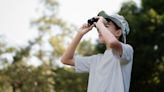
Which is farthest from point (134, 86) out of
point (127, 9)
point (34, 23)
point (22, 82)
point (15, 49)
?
point (34, 23)

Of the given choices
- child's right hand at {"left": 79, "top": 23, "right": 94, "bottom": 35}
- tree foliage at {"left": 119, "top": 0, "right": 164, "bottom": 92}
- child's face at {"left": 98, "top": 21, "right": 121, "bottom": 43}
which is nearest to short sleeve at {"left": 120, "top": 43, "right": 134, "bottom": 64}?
child's face at {"left": 98, "top": 21, "right": 121, "bottom": 43}

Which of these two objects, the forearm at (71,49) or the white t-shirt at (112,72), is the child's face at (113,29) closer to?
the white t-shirt at (112,72)

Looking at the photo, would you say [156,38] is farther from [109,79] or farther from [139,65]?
[109,79]

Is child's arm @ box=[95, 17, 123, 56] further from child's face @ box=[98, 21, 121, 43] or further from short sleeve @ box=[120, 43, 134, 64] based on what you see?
child's face @ box=[98, 21, 121, 43]

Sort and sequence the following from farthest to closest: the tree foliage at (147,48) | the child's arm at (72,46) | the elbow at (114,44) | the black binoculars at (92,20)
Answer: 1. the tree foliage at (147,48)
2. the child's arm at (72,46)
3. the black binoculars at (92,20)
4. the elbow at (114,44)

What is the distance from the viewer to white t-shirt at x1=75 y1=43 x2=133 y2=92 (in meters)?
2.99

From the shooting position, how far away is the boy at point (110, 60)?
298cm

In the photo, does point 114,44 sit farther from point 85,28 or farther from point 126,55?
point 85,28

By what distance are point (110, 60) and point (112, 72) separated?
3.6 inches

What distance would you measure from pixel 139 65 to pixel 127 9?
112 inches

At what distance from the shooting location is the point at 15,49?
2398cm

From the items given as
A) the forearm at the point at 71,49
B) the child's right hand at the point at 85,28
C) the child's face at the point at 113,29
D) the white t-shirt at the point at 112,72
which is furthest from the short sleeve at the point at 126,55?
the forearm at the point at 71,49

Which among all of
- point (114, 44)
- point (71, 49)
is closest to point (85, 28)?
point (71, 49)

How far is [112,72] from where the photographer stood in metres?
3.03
